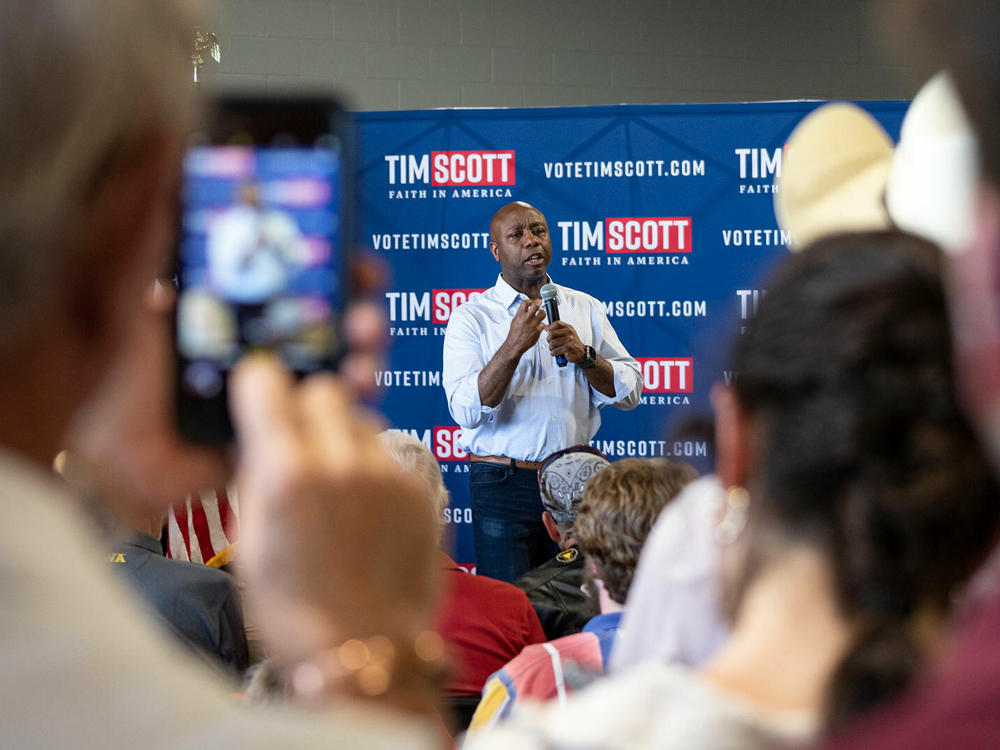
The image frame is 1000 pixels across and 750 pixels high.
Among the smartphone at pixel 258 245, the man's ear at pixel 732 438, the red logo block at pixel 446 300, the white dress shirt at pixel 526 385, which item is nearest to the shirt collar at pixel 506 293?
the white dress shirt at pixel 526 385

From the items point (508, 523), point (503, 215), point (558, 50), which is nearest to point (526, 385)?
point (508, 523)

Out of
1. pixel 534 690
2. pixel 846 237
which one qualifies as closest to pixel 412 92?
pixel 534 690

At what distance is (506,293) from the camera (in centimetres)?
431

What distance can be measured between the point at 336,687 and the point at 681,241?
4.41m

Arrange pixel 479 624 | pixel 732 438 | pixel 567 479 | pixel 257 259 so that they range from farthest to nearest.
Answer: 1. pixel 567 479
2. pixel 479 624
3. pixel 732 438
4. pixel 257 259

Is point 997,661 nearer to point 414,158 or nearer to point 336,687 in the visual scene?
point 336,687

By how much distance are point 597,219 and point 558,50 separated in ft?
6.54

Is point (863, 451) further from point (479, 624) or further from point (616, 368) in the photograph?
point (616, 368)

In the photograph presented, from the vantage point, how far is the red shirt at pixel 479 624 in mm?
2023

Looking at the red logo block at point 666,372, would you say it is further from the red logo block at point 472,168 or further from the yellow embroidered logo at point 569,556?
the yellow embroidered logo at point 569,556

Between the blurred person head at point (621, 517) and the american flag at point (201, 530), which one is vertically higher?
the blurred person head at point (621, 517)

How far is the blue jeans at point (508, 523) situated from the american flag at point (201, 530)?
3.18 ft

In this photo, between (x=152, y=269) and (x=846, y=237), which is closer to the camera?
(x=152, y=269)

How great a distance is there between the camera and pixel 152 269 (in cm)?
40
